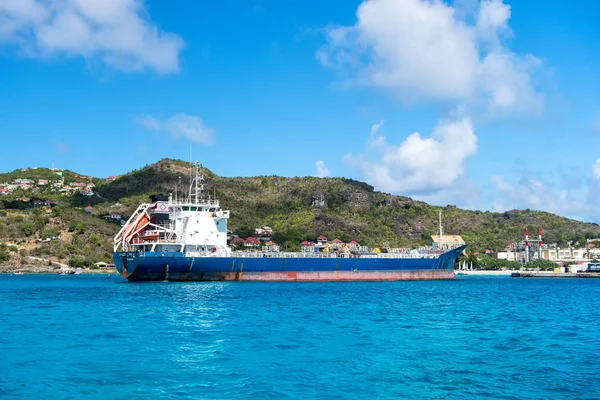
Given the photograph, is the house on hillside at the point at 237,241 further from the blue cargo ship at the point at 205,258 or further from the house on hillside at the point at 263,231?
the blue cargo ship at the point at 205,258

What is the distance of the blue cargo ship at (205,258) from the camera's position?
51.2m

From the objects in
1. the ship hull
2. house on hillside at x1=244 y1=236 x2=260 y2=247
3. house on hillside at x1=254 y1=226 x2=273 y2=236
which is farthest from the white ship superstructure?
house on hillside at x1=254 y1=226 x2=273 y2=236

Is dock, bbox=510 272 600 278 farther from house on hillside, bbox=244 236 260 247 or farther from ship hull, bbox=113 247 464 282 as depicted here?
house on hillside, bbox=244 236 260 247

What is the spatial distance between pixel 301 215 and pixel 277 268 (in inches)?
3419

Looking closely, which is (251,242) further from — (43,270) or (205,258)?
(205,258)

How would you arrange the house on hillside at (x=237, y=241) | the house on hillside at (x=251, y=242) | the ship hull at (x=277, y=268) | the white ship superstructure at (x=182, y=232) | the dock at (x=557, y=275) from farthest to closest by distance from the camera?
the house on hillside at (x=237, y=241) < the house on hillside at (x=251, y=242) < the dock at (x=557, y=275) < the white ship superstructure at (x=182, y=232) < the ship hull at (x=277, y=268)

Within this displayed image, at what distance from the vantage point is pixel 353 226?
143 metres

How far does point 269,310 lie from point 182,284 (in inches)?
767

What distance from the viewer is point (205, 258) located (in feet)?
171

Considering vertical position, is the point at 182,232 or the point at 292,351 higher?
the point at 182,232

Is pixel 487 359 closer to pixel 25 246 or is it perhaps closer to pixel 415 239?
pixel 25 246

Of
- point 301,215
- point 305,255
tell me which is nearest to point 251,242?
point 301,215

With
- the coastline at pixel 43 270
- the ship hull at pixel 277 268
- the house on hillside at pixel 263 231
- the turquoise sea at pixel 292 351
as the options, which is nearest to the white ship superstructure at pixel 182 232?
the ship hull at pixel 277 268

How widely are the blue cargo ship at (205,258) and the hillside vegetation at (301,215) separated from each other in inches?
1882
